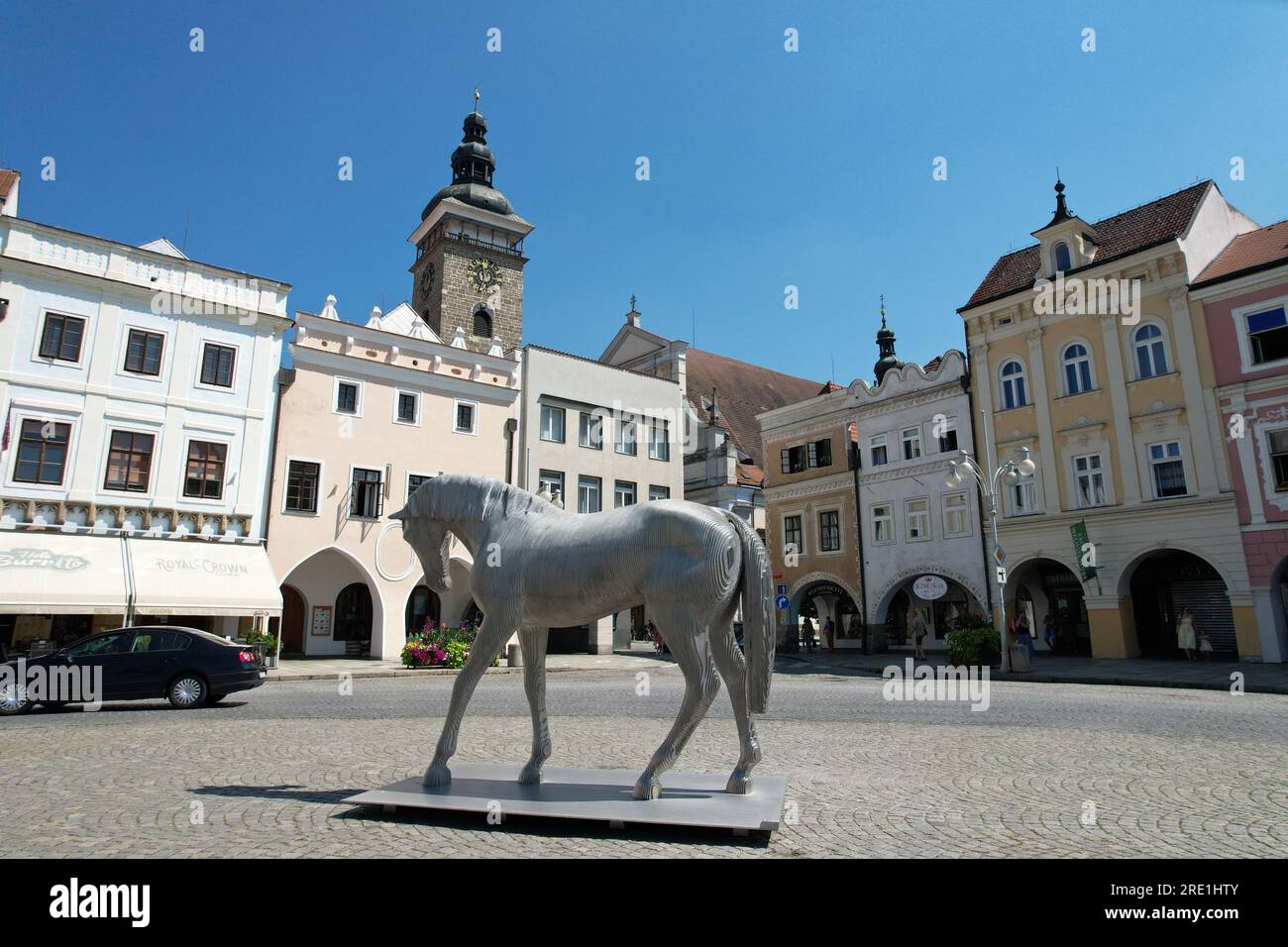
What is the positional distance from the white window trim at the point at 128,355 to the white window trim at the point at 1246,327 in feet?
5.28

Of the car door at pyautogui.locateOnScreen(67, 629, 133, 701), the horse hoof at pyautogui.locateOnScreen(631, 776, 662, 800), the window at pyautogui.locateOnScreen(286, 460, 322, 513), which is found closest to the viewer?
the horse hoof at pyautogui.locateOnScreen(631, 776, 662, 800)

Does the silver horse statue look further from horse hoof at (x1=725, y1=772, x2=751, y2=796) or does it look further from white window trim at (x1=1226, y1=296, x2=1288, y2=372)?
white window trim at (x1=1226, y1=296, x2=1288, y2=372)


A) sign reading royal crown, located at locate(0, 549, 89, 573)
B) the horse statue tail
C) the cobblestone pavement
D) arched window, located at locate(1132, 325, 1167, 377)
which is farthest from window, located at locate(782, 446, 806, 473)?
the horse statue tail

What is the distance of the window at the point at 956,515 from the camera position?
31594 mm

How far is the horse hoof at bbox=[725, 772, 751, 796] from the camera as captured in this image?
5844mm

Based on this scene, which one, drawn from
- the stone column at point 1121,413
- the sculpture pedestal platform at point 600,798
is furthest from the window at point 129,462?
the stone column at point 1121,413

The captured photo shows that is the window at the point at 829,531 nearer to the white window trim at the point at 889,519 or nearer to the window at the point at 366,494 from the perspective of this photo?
the white window trim at the point at 889,519

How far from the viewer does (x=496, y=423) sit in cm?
3475

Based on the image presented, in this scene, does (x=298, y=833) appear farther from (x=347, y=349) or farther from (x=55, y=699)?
(x=347, y=349)

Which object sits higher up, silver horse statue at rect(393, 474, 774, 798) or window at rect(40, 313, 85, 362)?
window at rect(40, 313, 85, 362)

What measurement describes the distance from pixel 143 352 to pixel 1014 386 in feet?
106

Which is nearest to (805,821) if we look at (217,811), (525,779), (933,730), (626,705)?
(525,779)

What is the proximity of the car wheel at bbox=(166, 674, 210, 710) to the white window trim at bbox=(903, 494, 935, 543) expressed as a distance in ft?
90.0
